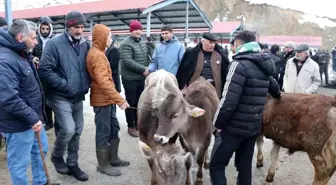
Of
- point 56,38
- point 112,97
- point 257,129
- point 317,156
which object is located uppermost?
point 56,38

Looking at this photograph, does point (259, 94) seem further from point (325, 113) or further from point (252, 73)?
point (325, 113)

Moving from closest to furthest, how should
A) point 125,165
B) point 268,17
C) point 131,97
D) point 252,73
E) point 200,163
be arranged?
point 252,73 < point 200,163 < point 125,165 < point 131,97 < point 268,17

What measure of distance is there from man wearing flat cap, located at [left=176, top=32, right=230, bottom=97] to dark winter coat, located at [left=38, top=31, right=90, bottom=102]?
5.60ft

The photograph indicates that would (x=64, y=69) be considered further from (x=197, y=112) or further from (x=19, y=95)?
(x=197, y=112)

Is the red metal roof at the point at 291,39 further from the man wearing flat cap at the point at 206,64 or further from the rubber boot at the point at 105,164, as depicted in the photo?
the rubber boot at the point at 105,164

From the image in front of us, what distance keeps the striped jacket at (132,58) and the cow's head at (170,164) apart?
8.44ft

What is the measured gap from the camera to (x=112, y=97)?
13.3ft

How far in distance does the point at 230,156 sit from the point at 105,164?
2.00m

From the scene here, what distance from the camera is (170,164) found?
3.38m

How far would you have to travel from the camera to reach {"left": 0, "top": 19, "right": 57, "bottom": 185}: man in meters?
3.07

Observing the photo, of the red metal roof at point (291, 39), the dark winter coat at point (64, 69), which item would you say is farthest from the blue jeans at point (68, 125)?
the red metal roof at point (291, 39)

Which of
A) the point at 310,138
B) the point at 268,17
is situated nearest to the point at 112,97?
the point at 310,138

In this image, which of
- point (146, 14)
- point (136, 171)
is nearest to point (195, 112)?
point (136, 171)

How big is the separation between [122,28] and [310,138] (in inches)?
554
